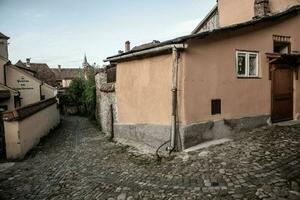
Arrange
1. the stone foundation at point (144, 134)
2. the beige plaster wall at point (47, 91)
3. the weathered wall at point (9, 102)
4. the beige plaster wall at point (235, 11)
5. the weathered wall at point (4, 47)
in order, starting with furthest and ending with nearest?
the weathered wall at point (4, 47) → the beige plaster wall at point (47, 91) → the weathered wall at point (9, 102) → the beige plaster wall at point (235, 11) → the stone foundation at point (144, 134)

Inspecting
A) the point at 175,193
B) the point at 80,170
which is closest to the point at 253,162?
the point at 175,193

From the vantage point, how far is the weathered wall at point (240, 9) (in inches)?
554

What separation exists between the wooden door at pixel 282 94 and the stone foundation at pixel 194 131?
754mm

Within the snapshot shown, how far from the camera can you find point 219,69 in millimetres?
9555

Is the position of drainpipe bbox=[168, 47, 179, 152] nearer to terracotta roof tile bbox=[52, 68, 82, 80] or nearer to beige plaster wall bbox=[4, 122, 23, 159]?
beige plaster wall bbox=[4, 122, 23, 159]

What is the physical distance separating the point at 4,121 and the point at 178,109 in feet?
21.5

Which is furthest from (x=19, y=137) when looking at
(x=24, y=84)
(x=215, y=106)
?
(x=24, y=84)

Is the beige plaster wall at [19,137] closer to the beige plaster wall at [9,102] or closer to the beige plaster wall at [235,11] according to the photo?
the beige plaster wall at [9,102]

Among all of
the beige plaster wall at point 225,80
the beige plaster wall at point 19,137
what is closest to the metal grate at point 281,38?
the beige plaster wall at point 225,80

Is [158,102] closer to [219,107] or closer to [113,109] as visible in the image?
[219,107]

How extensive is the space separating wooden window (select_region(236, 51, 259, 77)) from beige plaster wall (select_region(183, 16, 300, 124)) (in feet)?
0.62

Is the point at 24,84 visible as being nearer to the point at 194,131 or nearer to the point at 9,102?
the point at 9,102

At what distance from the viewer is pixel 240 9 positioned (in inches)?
619

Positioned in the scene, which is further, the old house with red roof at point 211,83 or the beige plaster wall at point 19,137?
the beige plaster wall at point 19,137
